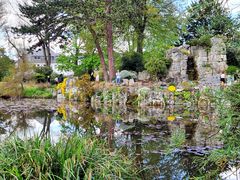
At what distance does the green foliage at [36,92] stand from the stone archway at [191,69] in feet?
36.2

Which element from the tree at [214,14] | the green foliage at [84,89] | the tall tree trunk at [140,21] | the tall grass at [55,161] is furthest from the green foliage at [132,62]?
the tree at [214,14]

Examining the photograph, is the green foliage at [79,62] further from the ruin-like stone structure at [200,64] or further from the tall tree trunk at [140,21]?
the ruin-like stone structure at [200,64]

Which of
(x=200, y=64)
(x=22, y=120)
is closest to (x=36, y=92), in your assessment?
(x=200, y=64)

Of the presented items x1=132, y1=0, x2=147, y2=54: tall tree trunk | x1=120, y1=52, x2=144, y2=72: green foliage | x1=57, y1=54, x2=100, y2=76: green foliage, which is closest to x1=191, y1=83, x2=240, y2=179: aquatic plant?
x1=132, y1=0, x2=147, y2=54: tall tree trunk

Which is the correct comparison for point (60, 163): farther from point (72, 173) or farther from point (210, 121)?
point (210, 121)

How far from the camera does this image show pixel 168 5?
2844 cm

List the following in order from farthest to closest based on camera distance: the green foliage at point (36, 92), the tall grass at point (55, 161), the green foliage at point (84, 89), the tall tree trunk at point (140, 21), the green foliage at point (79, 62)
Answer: the green foliage at point (79, 62) < the green foliage at point (36, 92) < the tall tree trunk at point (140, 21) < the green foliage at point (84, 89) < the tall grass at point (55, 161)

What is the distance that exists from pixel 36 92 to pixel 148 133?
20.3 m

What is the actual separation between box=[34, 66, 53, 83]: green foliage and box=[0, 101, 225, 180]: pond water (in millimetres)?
17539

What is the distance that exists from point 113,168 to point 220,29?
2.05m

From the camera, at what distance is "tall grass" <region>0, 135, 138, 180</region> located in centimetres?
396

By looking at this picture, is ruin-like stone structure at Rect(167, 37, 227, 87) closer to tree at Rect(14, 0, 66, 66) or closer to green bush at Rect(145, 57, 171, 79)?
green bush at Rect(145, 57, 171, 79)

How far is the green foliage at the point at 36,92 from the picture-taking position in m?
28.9

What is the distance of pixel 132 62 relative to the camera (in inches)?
1009
